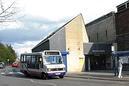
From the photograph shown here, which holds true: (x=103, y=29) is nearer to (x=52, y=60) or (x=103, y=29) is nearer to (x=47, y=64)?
(x=52, y=60)

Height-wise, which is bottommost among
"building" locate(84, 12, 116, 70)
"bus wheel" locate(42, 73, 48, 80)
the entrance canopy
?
"bus wheel" locate(42, 73, 48, 80)

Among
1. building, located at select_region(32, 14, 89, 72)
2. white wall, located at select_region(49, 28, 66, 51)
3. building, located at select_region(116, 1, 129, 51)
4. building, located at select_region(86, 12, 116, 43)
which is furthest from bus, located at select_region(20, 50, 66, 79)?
building, located at select_region(86, 12, 116, 43)

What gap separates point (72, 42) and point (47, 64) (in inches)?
931

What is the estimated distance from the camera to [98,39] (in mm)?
70188

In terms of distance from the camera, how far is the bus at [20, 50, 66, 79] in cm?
3819

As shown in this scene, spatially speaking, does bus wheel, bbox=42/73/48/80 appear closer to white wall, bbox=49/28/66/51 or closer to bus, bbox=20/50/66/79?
bus, bbox=20/50/66/79

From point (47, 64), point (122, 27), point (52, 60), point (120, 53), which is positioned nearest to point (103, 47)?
point (122, 27)

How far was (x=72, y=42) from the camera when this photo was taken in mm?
61781

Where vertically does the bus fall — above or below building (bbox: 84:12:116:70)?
below

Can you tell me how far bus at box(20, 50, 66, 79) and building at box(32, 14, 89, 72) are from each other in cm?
1928

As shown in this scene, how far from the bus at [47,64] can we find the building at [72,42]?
19282 mm

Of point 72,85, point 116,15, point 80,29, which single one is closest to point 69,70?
point 80,29

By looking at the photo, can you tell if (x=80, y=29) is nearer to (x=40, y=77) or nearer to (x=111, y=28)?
(x=111, y=28)

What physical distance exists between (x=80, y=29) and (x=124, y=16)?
8.88 m
